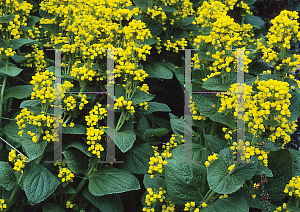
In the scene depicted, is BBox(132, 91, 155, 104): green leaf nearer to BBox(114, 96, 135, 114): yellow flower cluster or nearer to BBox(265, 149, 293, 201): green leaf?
BBox(114, 96, 135, 114): yellow flower cluster

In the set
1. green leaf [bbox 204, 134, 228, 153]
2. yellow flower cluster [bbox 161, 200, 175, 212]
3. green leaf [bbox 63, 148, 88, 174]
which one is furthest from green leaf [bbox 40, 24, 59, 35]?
yellow flower cluster [bbox 161, 200, 175, 212]

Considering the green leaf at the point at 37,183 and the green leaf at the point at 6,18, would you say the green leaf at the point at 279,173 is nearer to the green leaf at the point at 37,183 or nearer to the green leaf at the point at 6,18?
the green leaf at the point at 37,183

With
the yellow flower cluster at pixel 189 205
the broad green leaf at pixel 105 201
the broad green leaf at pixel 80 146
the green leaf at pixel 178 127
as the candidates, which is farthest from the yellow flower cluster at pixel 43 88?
the yellow flower cluster at pixel 189 205

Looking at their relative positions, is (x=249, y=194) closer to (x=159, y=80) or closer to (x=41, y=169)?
(x=41, y=169)

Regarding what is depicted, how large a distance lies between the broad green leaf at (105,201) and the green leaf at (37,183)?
28 centimetres

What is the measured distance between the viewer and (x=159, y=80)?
11.5ft

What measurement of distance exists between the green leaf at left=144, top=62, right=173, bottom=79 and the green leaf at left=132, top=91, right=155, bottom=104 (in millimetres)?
672

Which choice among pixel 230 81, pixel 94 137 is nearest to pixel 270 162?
pixel 230 81

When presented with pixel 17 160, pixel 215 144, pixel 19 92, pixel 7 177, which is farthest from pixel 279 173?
pixel 19 92

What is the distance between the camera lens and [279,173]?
80.4 inches

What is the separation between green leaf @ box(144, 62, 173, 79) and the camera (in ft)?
9.89

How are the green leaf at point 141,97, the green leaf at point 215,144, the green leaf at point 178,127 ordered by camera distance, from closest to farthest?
the green leaf at point 215,144 < the green leaf at point 141,97 < the green leaf at point 178,127

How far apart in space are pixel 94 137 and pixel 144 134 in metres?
0.70

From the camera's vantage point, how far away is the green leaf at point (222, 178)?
5.58 ft
